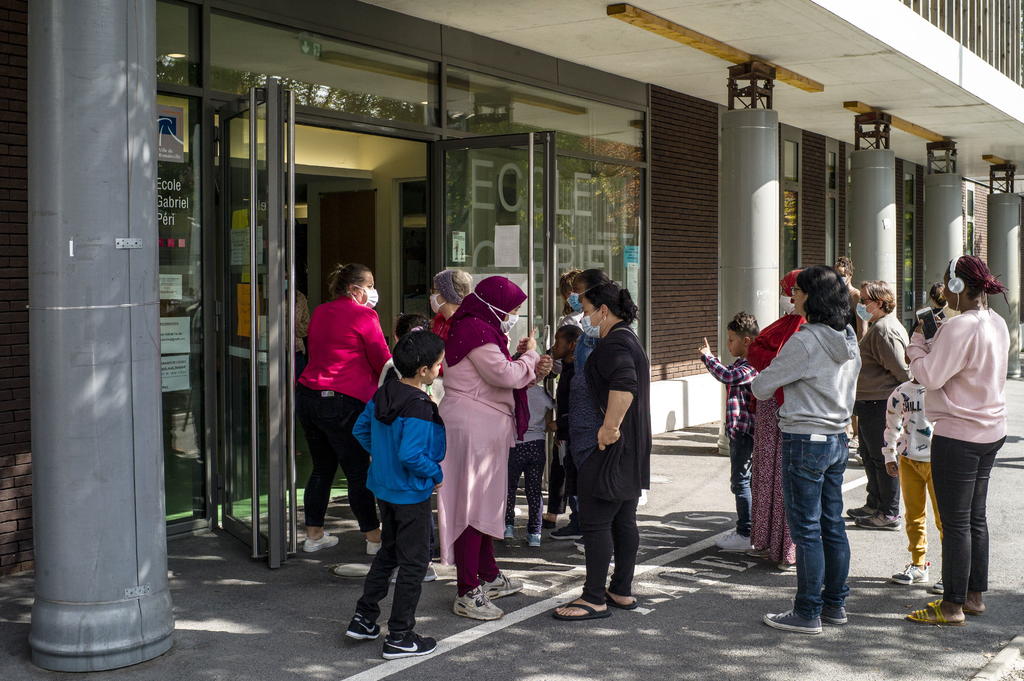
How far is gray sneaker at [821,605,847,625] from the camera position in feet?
18.4

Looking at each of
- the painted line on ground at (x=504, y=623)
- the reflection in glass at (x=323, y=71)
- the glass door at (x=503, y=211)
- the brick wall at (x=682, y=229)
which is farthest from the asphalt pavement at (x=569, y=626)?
the brick wall at (x=682, y=229)

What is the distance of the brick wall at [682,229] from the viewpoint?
512 inches

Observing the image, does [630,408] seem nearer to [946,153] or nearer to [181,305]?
[181,305]

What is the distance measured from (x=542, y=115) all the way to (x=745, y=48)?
207cm

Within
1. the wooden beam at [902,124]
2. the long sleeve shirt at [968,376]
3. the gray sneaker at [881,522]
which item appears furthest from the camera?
the wooden beam at [902,124]

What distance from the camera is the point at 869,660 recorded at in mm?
5098

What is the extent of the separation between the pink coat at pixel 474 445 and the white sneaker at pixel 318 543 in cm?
169

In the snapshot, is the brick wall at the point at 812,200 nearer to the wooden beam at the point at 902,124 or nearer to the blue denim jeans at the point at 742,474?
the wooden beam at the point at 902,124

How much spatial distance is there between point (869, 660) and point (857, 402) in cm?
305

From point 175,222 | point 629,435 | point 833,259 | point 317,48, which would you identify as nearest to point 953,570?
point 629,435

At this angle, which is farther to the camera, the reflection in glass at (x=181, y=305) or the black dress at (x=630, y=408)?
the reflection in glass at (x=181, y=305)

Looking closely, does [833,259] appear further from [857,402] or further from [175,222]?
[175,222]

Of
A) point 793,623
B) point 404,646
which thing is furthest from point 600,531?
point 404,646

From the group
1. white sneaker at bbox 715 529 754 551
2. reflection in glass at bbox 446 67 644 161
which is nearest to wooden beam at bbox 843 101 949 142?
reflection in glass at bbox 446 67 644 161
